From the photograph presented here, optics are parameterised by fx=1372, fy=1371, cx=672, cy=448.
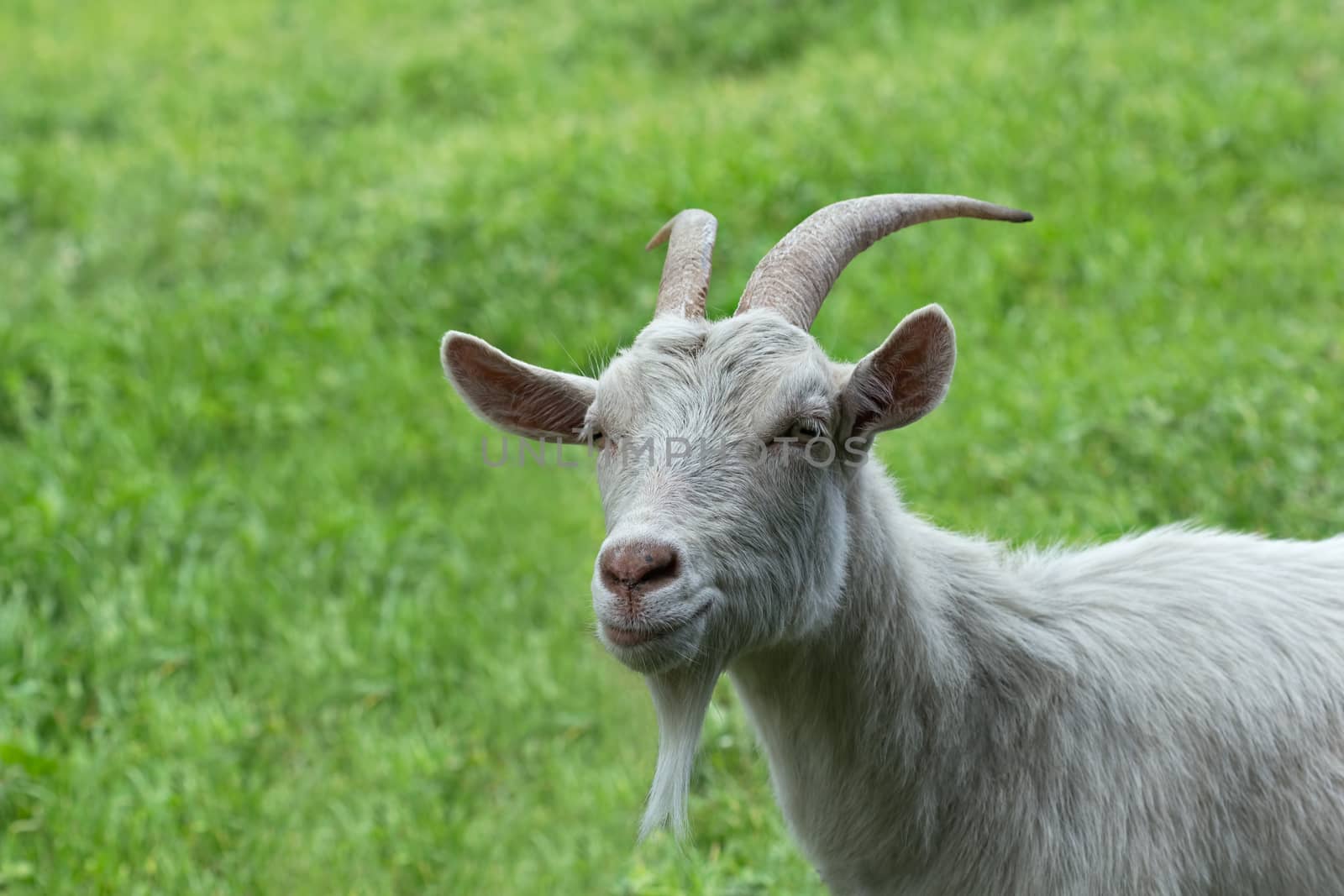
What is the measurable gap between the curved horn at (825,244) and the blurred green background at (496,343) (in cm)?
121

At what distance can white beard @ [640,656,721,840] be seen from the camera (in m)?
3.22

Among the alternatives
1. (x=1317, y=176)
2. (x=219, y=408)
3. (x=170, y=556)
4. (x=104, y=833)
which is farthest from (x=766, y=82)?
(x=104, y=833)

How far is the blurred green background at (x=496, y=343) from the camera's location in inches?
205

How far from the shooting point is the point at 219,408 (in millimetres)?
A: 7672

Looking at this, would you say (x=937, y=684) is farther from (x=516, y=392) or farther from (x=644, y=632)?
(x=516, y=392)

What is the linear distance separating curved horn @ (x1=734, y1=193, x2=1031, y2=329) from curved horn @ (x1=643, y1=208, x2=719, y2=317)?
0.47 ft

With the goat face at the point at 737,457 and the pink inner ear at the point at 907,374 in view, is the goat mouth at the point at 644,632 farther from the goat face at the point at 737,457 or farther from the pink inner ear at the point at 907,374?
the pink inner ear at the point at 907,374

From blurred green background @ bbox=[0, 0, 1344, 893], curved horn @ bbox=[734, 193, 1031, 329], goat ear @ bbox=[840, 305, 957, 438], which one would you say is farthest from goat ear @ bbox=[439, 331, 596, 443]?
blurred green background @ bbox=[0, 0, 1344, 893]

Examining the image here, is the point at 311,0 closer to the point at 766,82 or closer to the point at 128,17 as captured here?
the point at 128,17

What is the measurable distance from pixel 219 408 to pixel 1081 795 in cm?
571

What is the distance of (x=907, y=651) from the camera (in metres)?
3.33

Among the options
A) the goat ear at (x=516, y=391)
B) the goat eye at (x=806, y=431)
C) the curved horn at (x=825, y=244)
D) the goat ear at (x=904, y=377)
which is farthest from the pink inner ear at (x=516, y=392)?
the goat ear at (x=904, y=377)

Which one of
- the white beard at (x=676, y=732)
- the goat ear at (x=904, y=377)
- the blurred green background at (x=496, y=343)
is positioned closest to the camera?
the goat ear at (x=904, y=377)

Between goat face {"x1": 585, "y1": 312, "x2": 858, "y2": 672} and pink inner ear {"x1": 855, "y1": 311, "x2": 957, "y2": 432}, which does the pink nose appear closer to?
goat face {"x1": 585, "y1": 312, "x2": 858, "y2": 672}
